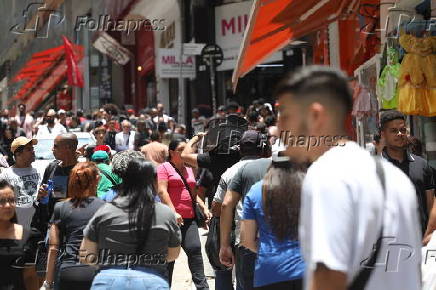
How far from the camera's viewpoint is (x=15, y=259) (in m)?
7.01

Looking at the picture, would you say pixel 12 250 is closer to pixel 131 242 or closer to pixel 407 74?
pixel 131 242

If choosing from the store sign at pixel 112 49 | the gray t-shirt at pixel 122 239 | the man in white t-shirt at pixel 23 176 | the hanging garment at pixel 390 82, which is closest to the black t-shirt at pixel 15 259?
the man in white t-shirt at pixel 23 176

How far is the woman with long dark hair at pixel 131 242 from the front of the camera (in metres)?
5.14

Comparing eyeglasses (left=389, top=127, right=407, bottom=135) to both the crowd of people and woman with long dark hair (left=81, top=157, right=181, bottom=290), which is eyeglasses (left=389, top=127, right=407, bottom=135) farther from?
woman with long dark hair (left=81, top=157, right=181, bottom=290)

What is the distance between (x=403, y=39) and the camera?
420 inches

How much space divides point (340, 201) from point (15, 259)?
4.50 m

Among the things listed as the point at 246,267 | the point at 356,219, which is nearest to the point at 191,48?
the point at 246,267

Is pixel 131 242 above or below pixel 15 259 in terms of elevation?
above

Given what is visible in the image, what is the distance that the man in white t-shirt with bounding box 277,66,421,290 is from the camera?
304cm

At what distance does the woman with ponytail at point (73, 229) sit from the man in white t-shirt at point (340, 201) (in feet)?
10.0

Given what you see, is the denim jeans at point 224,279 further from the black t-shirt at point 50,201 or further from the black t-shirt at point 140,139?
the black t-shirt at point 140,139

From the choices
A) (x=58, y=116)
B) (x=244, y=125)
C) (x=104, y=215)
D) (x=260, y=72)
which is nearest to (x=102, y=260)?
(x=104, y=215)

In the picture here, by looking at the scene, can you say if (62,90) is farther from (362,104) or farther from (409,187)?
(409,187)

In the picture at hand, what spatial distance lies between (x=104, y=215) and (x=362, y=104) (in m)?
8.64
